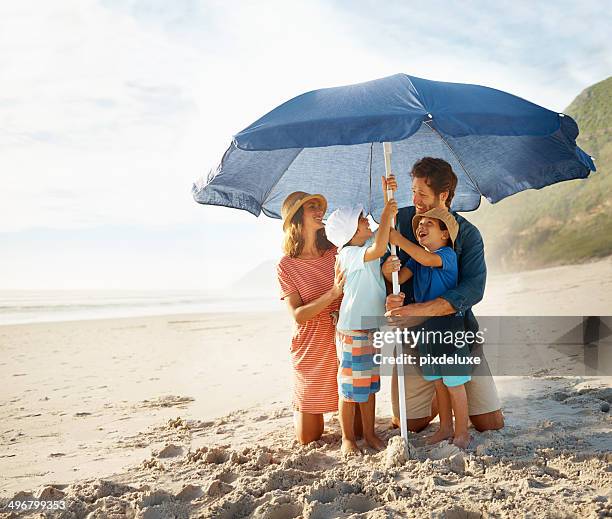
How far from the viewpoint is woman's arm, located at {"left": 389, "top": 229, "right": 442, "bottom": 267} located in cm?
360

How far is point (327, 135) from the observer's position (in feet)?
10.5

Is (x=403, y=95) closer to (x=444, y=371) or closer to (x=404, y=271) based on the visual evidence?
(x=404, y=271)

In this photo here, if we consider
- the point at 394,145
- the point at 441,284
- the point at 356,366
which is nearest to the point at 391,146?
the point at 394,145

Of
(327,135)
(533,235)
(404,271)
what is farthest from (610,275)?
(327,135)

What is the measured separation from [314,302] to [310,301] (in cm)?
18

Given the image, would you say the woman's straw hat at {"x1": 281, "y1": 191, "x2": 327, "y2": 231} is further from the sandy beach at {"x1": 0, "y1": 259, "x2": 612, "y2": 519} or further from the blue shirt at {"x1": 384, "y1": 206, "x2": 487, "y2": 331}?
the sandy beach at {"x1": 0, "y1": 259, "x2": 612, "y2": 519}

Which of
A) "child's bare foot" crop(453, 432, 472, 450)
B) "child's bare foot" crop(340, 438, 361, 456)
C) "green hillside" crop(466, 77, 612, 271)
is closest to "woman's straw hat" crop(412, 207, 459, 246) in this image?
"child's bare foot" crop(453, 432, 472, 450)

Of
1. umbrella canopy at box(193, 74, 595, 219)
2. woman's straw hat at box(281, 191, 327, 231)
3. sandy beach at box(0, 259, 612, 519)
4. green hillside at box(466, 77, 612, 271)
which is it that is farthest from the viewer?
green hillside at box(466, 77, 612, 271)

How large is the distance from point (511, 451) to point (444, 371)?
0.59 m

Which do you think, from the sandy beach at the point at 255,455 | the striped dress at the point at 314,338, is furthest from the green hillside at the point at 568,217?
the striped dress at the point at 314,338

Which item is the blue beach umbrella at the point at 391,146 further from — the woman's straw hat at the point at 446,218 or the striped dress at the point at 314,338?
the striped dress at the point at 314,338

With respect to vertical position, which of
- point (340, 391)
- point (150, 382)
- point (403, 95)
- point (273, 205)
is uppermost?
point (403, 95)

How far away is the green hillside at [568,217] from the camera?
21.7 m

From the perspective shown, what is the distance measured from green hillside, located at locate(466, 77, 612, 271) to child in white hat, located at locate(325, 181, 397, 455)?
17918 millimetres
